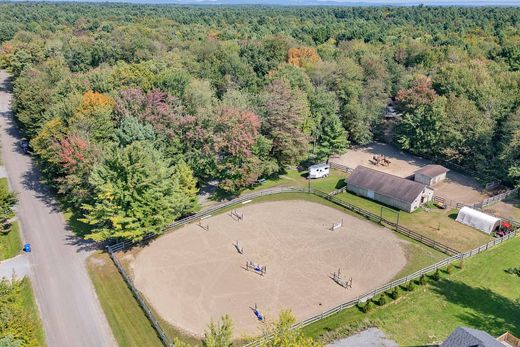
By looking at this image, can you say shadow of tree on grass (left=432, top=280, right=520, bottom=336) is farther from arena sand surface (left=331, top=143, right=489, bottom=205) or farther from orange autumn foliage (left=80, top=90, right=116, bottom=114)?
orange autumn foliage (left=80, top=90, right=116, bottom=114)

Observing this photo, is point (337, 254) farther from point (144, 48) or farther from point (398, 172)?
point (144, 48)

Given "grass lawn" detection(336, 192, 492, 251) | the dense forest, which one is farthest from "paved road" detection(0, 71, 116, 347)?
"grass lawn" detection(336, 192, 492, 251)

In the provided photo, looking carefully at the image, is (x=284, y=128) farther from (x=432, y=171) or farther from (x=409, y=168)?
(x=409, y=168)

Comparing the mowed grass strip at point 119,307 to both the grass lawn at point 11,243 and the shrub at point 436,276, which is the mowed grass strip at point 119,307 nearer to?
the grass lawn at point 11,243

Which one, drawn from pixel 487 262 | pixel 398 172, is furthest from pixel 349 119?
pixel 487 262

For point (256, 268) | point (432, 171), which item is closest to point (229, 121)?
point (256, 268)

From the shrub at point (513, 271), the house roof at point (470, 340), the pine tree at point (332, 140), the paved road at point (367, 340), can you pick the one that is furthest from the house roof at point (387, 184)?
the house roof at point (470, 340)
